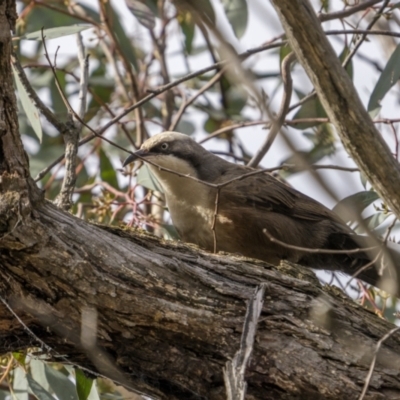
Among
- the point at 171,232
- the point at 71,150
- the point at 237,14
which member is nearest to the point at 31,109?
the point at 71,150

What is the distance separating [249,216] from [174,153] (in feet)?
2.96

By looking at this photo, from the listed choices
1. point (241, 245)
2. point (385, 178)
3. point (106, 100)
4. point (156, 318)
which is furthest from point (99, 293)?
point (106, 100)

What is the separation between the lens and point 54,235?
329 centimetres

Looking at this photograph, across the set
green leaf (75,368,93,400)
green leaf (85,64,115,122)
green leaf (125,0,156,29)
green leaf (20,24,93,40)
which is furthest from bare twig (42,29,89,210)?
green leaf (85,64,115,122)

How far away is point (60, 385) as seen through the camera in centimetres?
477

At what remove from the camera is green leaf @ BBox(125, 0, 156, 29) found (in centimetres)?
595

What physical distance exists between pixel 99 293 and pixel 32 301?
0.27 metres

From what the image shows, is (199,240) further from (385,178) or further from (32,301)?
(385,178)

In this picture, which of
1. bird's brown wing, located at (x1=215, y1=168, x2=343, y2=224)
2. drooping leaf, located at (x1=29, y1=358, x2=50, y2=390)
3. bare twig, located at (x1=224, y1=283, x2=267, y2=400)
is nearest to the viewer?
bare twig, located at (x1=224, y1=283, x2=267, y2=400)

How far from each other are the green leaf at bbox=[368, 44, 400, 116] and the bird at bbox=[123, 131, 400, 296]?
83 centimetres

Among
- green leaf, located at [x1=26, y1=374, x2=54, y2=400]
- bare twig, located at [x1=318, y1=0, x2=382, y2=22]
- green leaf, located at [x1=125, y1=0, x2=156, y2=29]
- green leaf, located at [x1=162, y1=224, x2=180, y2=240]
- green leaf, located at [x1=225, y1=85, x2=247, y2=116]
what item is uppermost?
green leaf, located at [x1=225, y1=85, x2=247, y2=116]

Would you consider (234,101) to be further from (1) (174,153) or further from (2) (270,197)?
(2) (270,197)

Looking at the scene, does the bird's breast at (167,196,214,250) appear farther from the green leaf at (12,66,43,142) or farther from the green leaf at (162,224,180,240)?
the green leaf at (12,66,43,142)

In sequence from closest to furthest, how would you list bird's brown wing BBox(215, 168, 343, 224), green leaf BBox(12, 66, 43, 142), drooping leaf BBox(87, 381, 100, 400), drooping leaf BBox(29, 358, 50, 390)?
drooping leaf BBox(87, 381, 100, 400) → green leaf BBox(12, 66, 43, 142) → drooping leaf BBox(29, 358, 50, 390) → bird's brown wing BBox(215, 168, 343, 224)
